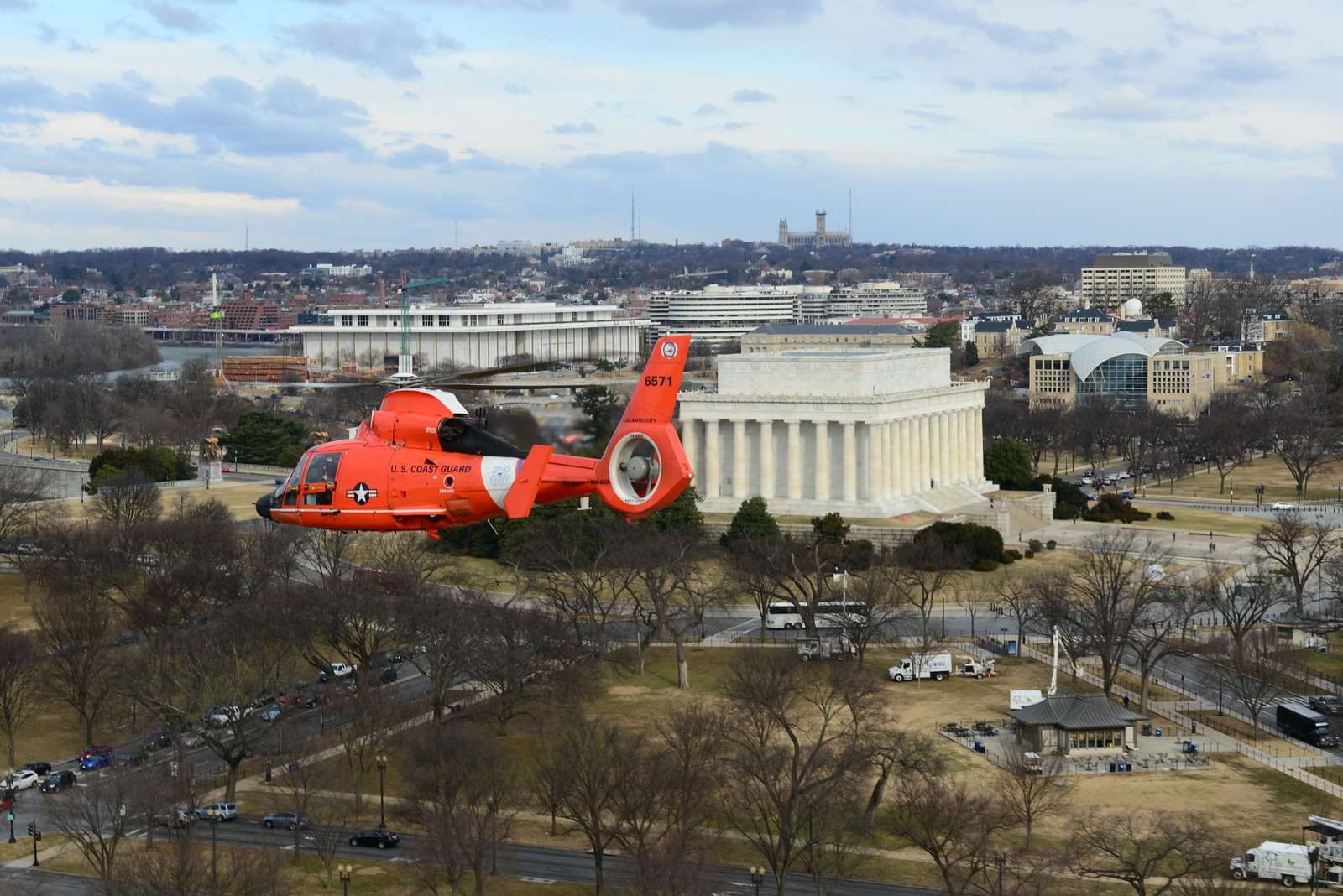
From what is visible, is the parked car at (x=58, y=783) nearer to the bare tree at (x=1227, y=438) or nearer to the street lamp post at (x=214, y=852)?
the street lamp post at (x=214, y=852)

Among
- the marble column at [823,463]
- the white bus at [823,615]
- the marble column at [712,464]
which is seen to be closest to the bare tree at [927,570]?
the white bus at [823,615]

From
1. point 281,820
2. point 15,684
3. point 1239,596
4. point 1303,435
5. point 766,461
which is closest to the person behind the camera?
point 281,820

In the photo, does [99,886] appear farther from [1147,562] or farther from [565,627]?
[1147,562]

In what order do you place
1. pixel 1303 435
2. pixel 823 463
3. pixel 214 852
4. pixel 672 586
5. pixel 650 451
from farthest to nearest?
pixel 1303 435 < pixel 823 463 < pixel 672 586 < pixel 214 852 < pixel 650 451

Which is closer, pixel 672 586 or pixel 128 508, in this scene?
pixel 672 586

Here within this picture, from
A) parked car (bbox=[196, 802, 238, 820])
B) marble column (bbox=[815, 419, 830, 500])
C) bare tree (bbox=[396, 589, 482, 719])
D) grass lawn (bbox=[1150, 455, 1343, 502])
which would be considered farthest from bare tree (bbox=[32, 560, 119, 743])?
grass lawn (bbox=[1150, 455, 1343, 502])

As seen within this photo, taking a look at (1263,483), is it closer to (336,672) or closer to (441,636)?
(336,672)

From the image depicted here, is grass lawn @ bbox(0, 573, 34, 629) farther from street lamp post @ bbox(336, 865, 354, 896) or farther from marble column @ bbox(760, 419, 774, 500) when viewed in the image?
marble column @ bbox(760, 419, 774, 500)

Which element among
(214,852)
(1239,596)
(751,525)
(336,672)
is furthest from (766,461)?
(214,852)
